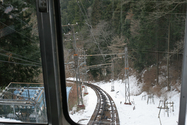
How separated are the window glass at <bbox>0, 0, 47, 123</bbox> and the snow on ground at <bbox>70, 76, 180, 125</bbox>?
0.46 metres

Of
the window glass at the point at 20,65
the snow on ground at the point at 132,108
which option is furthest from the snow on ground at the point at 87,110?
the window glass at the point at 20,65

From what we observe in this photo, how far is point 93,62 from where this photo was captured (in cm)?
154

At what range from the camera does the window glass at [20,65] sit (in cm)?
134

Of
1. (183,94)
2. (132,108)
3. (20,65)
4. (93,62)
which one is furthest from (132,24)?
(20,65)

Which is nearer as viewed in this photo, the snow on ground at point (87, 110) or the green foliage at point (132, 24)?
the green foliage at point (132, 24)

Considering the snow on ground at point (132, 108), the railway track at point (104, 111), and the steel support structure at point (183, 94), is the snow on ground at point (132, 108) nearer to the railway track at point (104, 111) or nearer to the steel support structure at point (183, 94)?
the railway track at point (104, 111)

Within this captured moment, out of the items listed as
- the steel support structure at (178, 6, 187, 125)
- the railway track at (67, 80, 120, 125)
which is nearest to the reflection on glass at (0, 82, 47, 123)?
the railway track at (67, 80, 120, 125)

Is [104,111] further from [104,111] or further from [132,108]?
[132,108]

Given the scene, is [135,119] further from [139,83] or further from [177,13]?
[177,13]

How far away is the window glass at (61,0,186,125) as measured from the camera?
1323 mm

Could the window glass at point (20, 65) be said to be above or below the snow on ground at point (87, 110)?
above

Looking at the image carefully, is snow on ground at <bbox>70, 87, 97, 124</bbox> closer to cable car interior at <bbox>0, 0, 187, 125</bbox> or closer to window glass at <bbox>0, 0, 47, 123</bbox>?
cable car interior at <bbox>0, 0, 187, 125</bbox>

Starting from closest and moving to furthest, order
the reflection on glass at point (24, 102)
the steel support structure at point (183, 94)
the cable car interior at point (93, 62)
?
the steel support structure at point (183, 94), the cable car interior at point (93, 62), the reflection on glass at point (24, 102)

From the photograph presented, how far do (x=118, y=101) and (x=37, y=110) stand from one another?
0.88 m
